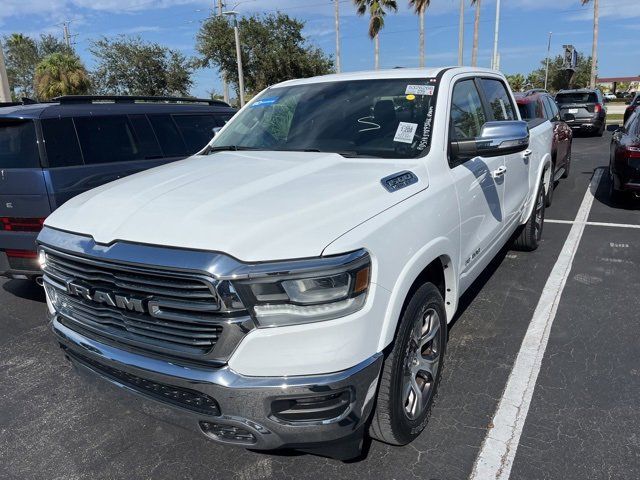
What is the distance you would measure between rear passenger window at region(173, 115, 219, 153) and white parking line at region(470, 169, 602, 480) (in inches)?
165

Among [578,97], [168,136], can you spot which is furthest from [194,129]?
[578,97]

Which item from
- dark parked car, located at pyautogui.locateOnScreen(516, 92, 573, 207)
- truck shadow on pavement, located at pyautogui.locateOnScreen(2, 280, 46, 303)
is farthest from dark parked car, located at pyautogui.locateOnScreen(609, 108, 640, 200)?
truck shadow on pavement, located at pyautogui.locateOnScreen(2, 280, 46, 303)

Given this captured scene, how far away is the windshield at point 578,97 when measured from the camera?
17.6 meters

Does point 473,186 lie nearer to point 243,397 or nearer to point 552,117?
point 243,397

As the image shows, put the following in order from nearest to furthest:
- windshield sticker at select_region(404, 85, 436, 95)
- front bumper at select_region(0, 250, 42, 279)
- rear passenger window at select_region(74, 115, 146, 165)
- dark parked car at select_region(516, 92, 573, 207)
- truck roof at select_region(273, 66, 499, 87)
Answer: windshield sticker at select_region(404, 85, 436, 95) → truck roof at select_region(273, 66, 499, 87) → front bumper at select_region(0, 250, 42, 279) → rear passenger window at select_region(74, 115, 146, 165) → dark parked car at select_region(516, 92, 573, 207)

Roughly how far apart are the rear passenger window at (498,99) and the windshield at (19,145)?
392 centimetres

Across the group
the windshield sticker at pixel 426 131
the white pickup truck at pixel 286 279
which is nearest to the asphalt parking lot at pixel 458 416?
the white pickup truck at pixel 286 279

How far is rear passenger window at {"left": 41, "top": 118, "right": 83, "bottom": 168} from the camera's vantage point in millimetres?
4484

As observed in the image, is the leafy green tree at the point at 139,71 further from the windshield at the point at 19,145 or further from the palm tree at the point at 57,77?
the windshield at the point at 19,145

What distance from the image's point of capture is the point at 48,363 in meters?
3.73

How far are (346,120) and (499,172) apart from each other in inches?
50.7

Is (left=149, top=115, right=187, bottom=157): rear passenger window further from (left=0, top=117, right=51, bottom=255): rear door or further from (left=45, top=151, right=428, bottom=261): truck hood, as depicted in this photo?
(left=45, top=151, right=428, bottom=261): truck hood

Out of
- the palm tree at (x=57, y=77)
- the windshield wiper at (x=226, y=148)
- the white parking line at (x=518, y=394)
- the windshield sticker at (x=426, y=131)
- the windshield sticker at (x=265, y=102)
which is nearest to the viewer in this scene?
the white parking line at (x=518, y=394)

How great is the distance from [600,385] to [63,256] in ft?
10.3
